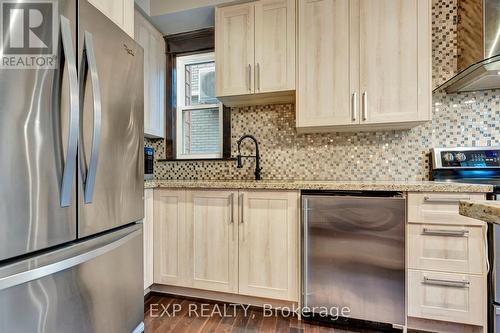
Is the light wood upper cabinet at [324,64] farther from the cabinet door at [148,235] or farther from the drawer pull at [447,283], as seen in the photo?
the cabinet door at [148,235]

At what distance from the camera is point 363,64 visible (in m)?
1.83

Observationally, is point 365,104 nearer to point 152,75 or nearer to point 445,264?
point 445,264

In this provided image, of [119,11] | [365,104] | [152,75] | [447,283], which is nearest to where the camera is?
[119,11]

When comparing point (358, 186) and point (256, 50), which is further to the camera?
point (256, 50)

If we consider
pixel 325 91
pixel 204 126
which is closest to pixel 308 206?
pixel 325 91

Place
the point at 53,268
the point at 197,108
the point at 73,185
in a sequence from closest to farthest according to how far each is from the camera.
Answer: the point at 53,268 → the point at 73,185 → the point at 197,108

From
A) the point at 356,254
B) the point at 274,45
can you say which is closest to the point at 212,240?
the point at 356,254

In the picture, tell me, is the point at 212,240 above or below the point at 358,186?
below

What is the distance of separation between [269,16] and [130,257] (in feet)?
6.51

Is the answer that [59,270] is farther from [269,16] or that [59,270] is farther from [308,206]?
[269,16]

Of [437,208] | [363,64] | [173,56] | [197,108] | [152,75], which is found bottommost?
[437,208]

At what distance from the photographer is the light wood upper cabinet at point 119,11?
113cm

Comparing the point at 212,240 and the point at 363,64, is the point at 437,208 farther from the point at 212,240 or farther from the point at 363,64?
the point at 212,240

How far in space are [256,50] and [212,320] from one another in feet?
6.84
